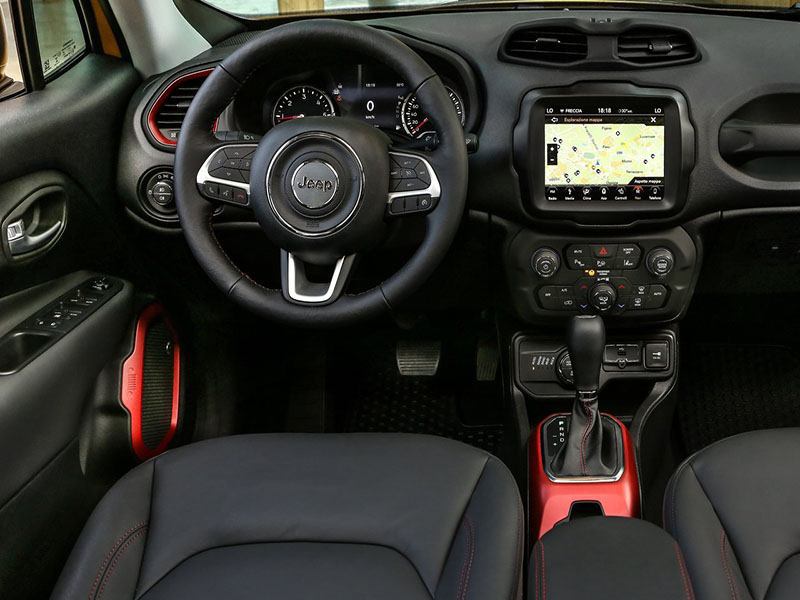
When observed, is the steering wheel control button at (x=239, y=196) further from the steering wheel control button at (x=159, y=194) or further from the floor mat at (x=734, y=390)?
the floor mat at (x=734, y=390)

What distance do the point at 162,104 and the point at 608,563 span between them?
3.76 feet

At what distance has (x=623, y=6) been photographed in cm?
169

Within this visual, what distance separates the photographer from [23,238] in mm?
1334

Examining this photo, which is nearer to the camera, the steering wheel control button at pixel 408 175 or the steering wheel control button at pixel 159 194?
the steering wheel control button at pixel 408 175

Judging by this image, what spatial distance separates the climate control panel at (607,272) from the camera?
5.07 feet

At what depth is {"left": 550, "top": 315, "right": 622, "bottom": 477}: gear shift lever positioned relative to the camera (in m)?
1.43

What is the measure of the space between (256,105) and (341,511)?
85 cm

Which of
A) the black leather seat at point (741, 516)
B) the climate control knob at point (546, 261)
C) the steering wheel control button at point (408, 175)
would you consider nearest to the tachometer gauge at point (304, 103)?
the steering wheel control button at point (408, 175)

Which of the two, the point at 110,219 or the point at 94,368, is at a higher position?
the point at 110,219

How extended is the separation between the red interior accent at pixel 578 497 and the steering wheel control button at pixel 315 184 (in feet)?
2.09

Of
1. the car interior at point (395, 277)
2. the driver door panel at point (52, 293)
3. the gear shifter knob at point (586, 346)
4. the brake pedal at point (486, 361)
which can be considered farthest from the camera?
the brake pedal at point (486, 361)

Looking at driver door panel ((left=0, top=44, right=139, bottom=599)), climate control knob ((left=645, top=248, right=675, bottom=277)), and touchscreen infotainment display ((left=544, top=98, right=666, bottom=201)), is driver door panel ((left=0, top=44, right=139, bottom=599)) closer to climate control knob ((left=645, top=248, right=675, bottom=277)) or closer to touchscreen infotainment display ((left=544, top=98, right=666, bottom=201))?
touchscreen infotainment display ((left=544, top=98, right=666, bottom=201))

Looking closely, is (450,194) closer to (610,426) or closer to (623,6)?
(610,426)

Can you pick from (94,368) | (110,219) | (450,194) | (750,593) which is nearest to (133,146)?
(110,219)
